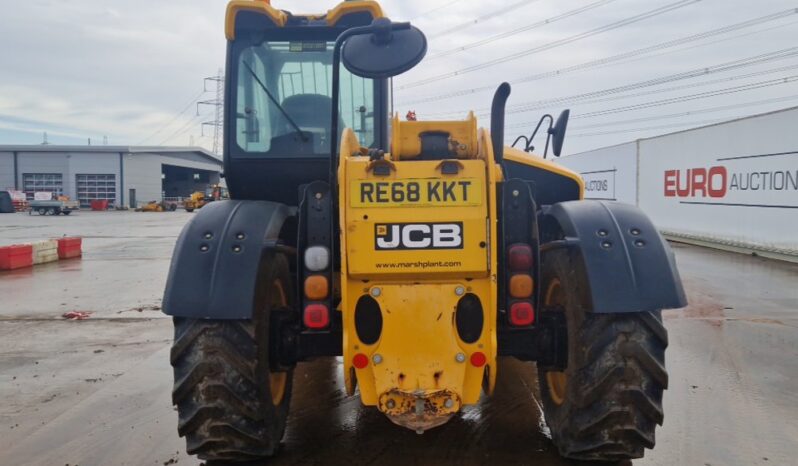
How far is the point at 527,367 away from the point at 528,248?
270 cm

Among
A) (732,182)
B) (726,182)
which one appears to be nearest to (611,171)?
(726,182)

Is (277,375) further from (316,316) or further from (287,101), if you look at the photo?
(287,101)

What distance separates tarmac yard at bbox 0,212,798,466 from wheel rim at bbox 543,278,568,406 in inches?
13.0

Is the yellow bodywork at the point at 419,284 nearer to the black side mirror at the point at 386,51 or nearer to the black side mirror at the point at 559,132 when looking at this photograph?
the black side mirror at the point at 386,51

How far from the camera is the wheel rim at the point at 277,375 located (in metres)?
3.35

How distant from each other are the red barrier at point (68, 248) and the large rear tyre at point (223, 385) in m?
13.4

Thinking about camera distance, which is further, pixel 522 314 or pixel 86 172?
pixel 86 172

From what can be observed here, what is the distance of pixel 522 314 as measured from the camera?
308 centimetres

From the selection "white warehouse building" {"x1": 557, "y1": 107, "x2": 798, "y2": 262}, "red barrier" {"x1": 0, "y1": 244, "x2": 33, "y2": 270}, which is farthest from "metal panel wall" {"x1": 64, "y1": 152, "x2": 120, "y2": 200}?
"white warehouse building" {"x1": 557, "y1": 107, "x2": 798, "y2": 262}

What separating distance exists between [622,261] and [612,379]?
1.90 feet

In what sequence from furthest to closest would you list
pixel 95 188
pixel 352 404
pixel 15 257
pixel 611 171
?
pixel 95 188
pixel 611 171
pixel 15 257
pixel 352 404

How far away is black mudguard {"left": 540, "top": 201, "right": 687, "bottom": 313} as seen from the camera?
9.39 feet

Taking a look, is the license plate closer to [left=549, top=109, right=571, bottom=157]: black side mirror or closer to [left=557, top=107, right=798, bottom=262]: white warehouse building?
[left=549, top=109, right=571, bottom=157]: black side mirror

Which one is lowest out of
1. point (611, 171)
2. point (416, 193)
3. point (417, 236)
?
point (417, 236)
